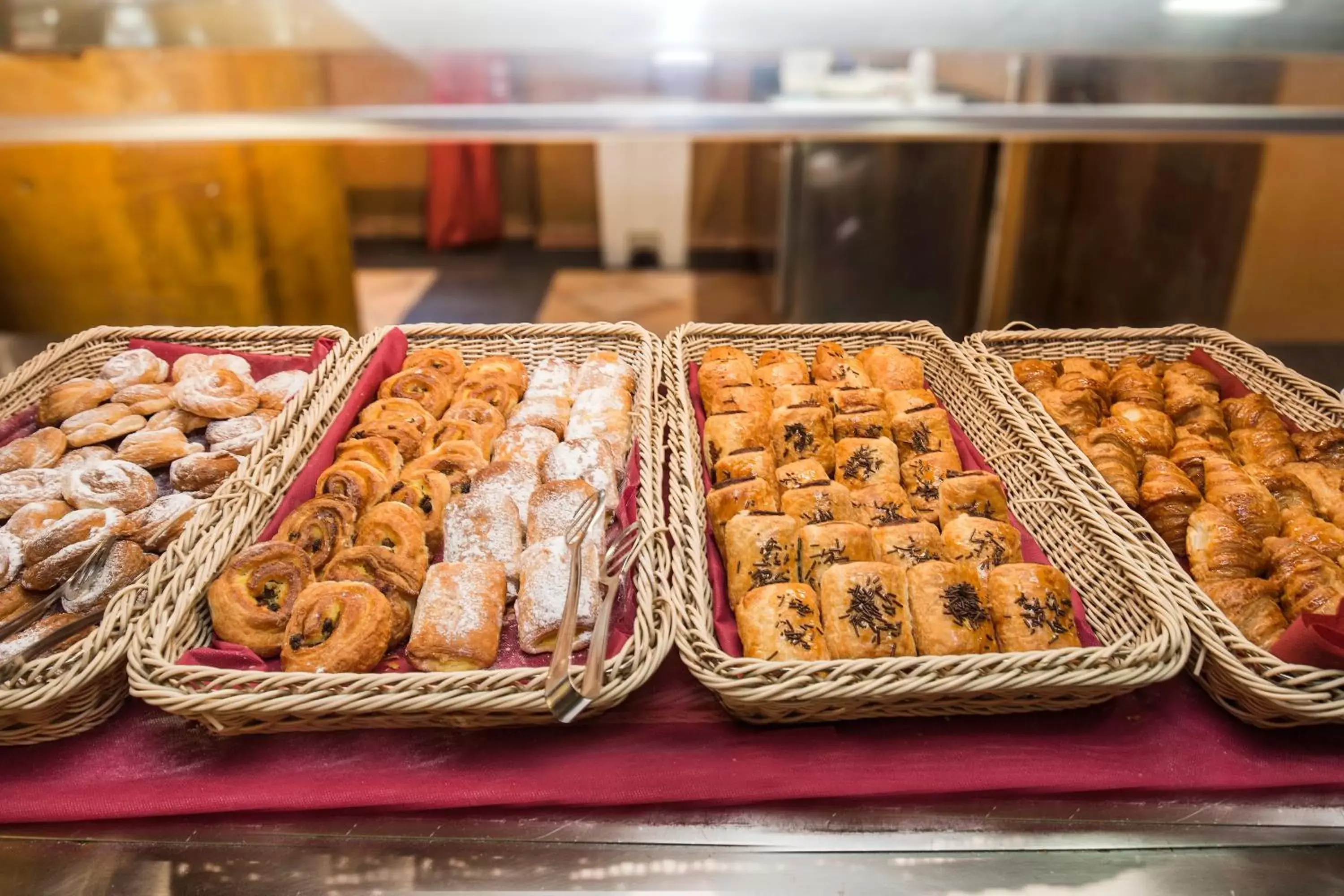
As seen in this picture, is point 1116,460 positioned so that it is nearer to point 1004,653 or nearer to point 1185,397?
point 1185,397

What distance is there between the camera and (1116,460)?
1868 mm

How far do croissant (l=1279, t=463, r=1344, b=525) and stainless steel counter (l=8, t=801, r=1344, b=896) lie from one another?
0.69m

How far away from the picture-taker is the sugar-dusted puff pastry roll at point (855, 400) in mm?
2021

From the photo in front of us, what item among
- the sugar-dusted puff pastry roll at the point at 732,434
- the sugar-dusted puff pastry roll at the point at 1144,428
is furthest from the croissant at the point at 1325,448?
the sugar-dusted puff pastry roll at the point at 732,434

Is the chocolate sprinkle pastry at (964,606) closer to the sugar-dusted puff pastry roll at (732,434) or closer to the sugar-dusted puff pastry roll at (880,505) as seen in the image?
the sugar-dusted puff pastry roll at (880,505)

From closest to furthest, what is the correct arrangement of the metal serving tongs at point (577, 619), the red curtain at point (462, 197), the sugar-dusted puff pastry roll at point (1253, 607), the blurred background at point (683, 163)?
the metal serving tongs at point (577, 619) → the sugar-dusted puff pastry roll at point (1253, 607) → the blurred background at point (683, 163) → the red curtain at point (462, 197)

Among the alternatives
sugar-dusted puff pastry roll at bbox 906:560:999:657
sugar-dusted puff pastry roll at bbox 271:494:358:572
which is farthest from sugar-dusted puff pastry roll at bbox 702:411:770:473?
sugar-dusted puff pastry roll at bbox 271:494:358:572

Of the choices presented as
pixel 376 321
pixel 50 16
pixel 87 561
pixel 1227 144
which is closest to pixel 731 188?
pixel 376 321

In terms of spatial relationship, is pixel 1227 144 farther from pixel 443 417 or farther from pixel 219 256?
pixel 219 256

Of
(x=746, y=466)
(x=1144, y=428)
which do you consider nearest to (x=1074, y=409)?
(x=1144, y=428)

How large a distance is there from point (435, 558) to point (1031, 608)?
112cm

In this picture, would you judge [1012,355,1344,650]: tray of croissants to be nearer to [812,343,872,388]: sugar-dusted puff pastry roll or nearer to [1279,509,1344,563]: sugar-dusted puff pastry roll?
[1279,509,1344,563]: sugar-dusted puff pastry roll

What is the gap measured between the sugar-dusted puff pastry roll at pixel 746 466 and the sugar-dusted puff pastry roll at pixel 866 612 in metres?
0.36

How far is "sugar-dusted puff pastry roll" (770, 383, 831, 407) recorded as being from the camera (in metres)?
2.01
